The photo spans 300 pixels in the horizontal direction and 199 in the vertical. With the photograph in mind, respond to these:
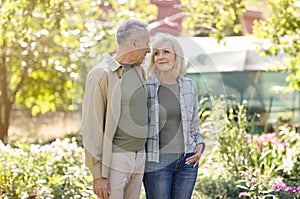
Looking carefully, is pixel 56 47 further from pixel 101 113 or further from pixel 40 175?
pixel 101 113

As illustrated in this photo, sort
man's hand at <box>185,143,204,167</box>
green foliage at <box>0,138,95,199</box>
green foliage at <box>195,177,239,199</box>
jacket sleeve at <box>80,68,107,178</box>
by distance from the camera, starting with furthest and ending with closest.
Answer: green foliage at <box>195,177,239,199</box>, green foliage at <box>0,138,95,199</box>, man's hand at <box>185,143,204,167</box>, jacket sleeve at <box>80,68,107,178</box>

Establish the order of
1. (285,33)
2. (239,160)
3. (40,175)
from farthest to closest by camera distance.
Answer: (285,33) → (239,160) → (40,175)

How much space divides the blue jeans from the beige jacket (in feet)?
1.17

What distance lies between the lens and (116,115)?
135 inches

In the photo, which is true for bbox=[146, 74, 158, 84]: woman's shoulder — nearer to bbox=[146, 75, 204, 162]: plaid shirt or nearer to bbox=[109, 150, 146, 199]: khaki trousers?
bbox=[146, 75, 204, 162]: plaid shirt

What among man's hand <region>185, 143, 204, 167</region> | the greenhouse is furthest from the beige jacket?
the greenhouse

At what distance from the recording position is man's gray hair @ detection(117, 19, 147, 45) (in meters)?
3.43

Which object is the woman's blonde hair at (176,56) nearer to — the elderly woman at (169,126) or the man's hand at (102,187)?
the elderly woman at (169,126)

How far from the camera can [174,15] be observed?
9.86 metres

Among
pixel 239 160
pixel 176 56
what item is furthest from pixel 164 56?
pixel 239 160

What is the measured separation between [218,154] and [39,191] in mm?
1901

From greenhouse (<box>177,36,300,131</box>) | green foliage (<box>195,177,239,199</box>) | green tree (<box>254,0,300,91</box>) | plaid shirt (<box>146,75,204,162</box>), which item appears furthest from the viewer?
greenhouse (<box>177,36,300,131</box>)

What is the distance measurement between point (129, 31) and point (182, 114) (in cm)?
62

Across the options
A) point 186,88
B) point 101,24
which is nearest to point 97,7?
point 101,24
